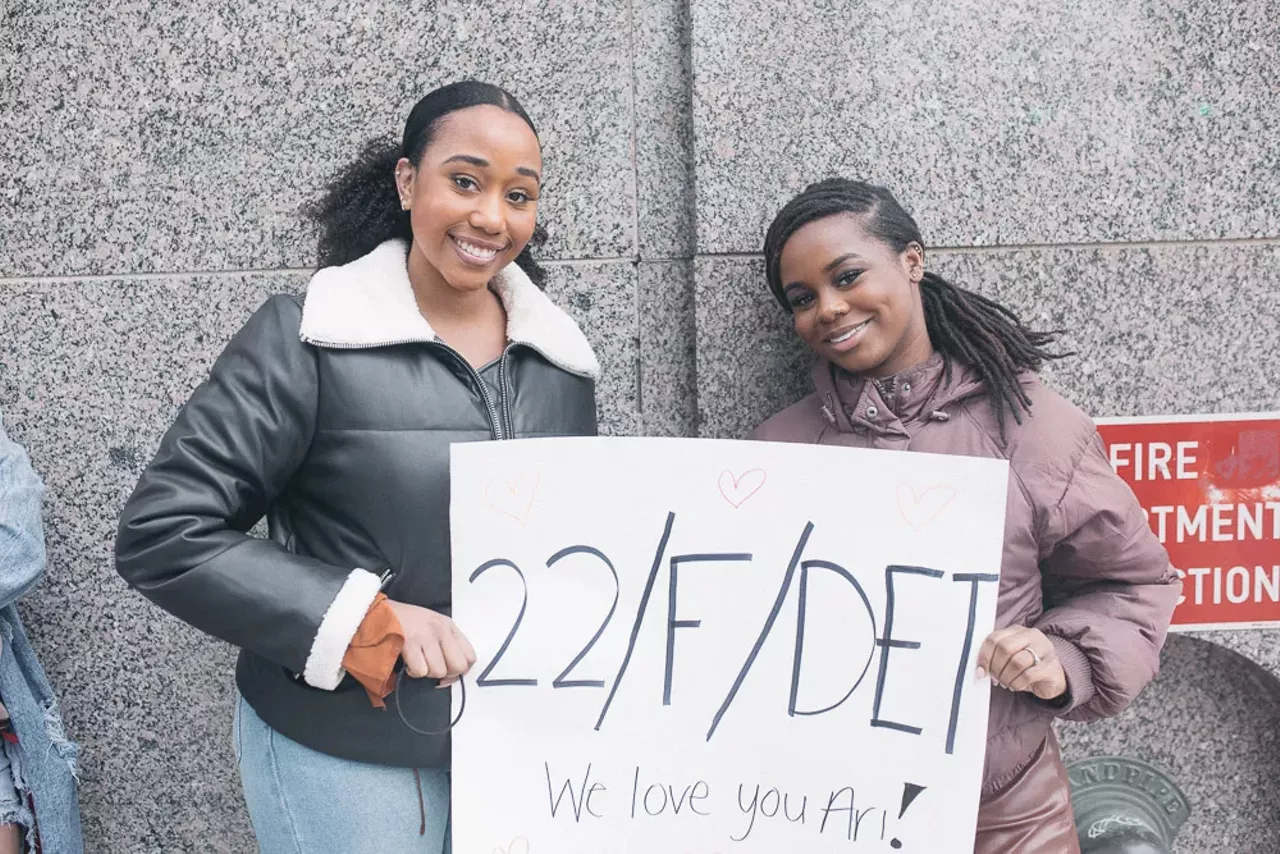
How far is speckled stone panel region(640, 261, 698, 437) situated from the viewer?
8.99 ft

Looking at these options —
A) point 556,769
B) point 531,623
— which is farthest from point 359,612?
point 556,769

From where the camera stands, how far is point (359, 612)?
62.8 inches

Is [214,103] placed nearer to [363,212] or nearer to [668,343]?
[363,212]

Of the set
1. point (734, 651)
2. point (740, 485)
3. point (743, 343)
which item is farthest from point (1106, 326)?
point (734, 651)

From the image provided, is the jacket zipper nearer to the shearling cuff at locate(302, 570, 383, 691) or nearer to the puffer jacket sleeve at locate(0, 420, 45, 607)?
the shearling cuff at locate(302, 570, 383, 691)

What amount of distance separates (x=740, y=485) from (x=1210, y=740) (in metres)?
1.91

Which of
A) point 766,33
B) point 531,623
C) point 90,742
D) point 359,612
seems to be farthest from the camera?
point 90,742

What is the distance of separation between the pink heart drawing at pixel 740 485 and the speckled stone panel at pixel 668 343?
2.96 ft

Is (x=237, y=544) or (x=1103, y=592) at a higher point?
(x=237, y=544)

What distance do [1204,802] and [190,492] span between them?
278 centimetres

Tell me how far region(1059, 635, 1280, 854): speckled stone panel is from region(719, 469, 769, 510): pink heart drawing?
5.01 ft

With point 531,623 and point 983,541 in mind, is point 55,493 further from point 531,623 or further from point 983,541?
point 983,541

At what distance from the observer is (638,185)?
2729 mm

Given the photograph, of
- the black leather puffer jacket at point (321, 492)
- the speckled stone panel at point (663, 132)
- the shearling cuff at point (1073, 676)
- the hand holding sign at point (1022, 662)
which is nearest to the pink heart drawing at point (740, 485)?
the black leather puffer jacket at point (321, 492)
